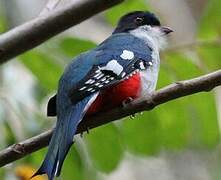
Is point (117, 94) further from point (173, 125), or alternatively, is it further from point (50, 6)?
point (50, 6)

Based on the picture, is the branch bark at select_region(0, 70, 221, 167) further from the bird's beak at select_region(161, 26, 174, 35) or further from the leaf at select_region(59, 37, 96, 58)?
the bird's beak at select_region(161, 26, 174, 35)

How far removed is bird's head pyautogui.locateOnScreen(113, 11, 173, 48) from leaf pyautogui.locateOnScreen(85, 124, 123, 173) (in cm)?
63

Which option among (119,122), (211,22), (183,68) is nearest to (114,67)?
(119,122)

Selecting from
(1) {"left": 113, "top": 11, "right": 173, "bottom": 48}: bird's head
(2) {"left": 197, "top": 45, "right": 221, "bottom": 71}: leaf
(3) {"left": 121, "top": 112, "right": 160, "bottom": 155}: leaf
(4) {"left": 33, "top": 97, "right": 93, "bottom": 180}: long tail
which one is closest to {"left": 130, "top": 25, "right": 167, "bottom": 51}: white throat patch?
(1) {"left": 113, "top": 11, "right": 173, "bottom": 48}: bird's head

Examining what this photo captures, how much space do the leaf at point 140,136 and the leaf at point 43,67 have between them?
33cm

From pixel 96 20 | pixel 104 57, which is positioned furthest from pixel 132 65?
pixel 96 20

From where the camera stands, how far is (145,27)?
3428 millimetres

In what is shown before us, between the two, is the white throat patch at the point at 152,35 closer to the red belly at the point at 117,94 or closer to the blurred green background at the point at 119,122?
the blurred green background at the point at 119,122

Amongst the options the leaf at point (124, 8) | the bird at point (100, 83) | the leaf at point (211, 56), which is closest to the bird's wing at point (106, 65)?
the bird at point (100, 83)

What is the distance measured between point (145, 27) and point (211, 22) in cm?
47

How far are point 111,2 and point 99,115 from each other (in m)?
0.40

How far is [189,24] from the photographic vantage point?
7633 mm

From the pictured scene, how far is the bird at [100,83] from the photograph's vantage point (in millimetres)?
2395

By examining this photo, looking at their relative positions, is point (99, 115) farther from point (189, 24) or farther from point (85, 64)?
point (189, 24)
